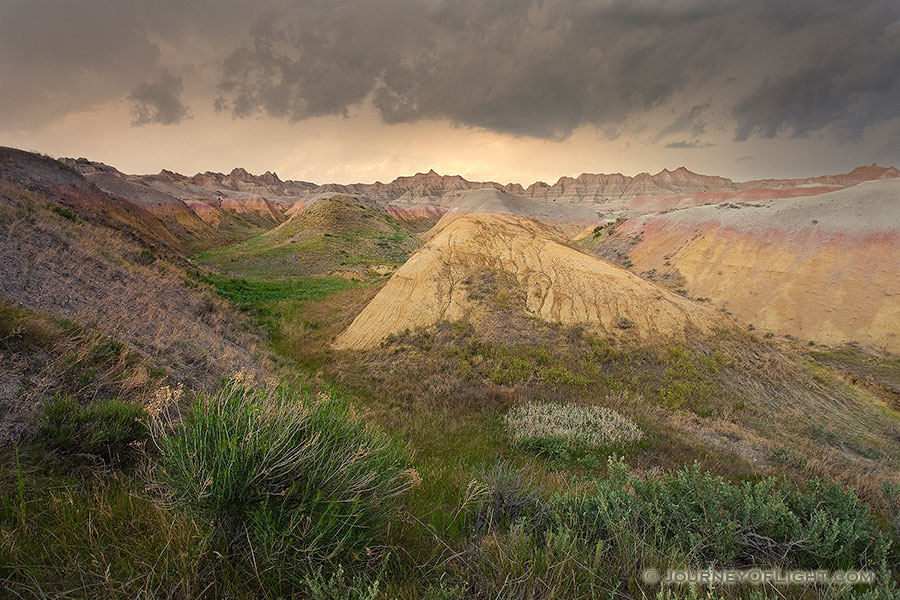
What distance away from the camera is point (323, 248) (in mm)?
41219

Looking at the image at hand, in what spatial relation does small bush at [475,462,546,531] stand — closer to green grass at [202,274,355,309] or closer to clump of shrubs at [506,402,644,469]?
clump of shrubs at [506,402,644,469]

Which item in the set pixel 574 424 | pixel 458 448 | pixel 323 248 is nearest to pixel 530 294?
pixel 574 424

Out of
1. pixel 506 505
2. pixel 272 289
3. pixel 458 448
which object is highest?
pixel 506 505

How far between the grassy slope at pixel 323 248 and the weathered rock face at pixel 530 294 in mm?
18354

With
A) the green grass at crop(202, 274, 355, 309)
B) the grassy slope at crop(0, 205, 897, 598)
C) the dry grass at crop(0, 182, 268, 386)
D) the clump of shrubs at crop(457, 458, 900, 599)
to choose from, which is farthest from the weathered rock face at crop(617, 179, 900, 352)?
the dry grass at crop(0, 182, 268, 386)

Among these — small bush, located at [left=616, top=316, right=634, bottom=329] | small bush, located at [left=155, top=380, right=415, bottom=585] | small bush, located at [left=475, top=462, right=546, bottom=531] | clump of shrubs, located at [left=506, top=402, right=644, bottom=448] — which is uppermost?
small bush, located at [left=155, top=380, right=415, bottom=585]

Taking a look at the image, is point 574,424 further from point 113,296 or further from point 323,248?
point 323,248

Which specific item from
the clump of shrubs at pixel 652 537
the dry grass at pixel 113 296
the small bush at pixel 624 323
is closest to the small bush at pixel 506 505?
the clump of shrubs at pixel 652 537

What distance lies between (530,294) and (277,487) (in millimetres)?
11932

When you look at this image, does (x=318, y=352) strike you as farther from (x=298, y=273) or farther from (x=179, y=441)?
(x=298, y=273)

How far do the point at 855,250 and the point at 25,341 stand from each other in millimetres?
38842

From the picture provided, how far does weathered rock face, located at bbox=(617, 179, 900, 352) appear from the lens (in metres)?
22.1

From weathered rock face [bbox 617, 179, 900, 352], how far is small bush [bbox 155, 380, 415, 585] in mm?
28944

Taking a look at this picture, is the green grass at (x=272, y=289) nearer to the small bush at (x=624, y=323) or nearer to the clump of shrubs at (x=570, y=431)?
the clump of shrubs at (x=570, y=431)
